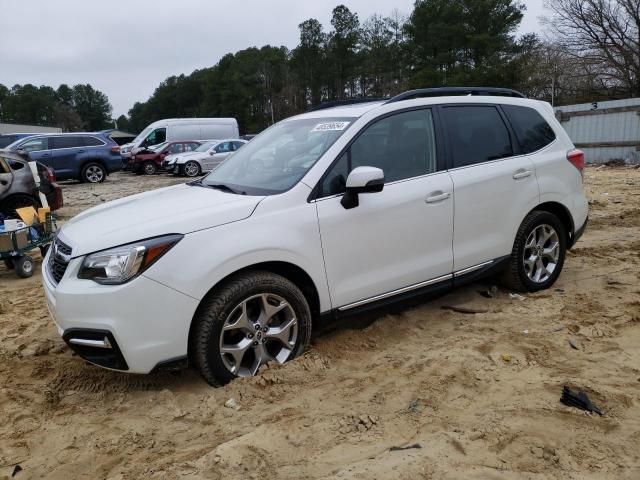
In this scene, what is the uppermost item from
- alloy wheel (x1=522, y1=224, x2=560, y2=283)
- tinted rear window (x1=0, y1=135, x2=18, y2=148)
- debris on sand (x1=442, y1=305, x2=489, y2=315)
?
tinted rear window (x1=0, y1=135, x2=18, y2=148)

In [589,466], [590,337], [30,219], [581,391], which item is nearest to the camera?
[589,466]

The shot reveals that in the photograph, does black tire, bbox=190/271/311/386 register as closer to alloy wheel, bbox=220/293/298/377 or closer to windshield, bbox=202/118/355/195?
alloy wheel, bbox=220/293/298/377

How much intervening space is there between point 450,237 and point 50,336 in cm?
343

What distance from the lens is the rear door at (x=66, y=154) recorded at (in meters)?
18.4

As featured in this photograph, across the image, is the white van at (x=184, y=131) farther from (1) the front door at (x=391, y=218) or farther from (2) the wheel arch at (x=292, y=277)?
(2) the wheel arch at (x=292, y=277)

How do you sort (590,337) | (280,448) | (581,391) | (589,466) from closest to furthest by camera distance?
(589,466), (280,448), (581,391), (590,337)

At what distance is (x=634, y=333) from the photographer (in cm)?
402

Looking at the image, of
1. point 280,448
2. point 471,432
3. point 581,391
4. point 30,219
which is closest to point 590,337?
point 581,391

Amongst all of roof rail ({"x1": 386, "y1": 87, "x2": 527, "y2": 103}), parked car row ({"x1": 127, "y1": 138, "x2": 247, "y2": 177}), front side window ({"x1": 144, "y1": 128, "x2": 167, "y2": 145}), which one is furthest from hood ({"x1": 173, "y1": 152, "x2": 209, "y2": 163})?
roof rail ({"x1": 386, "y1": 87, "x2": 527, "y2": 103})

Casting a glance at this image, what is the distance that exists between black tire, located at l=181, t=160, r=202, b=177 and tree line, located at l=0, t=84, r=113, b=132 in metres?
98.3

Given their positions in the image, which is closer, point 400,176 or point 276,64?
point 400,176

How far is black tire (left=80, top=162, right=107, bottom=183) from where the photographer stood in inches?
745

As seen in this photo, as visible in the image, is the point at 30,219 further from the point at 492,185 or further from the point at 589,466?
the point at 589,466

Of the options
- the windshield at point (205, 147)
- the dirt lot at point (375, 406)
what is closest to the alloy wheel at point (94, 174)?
the windshield at point (205, 147)
